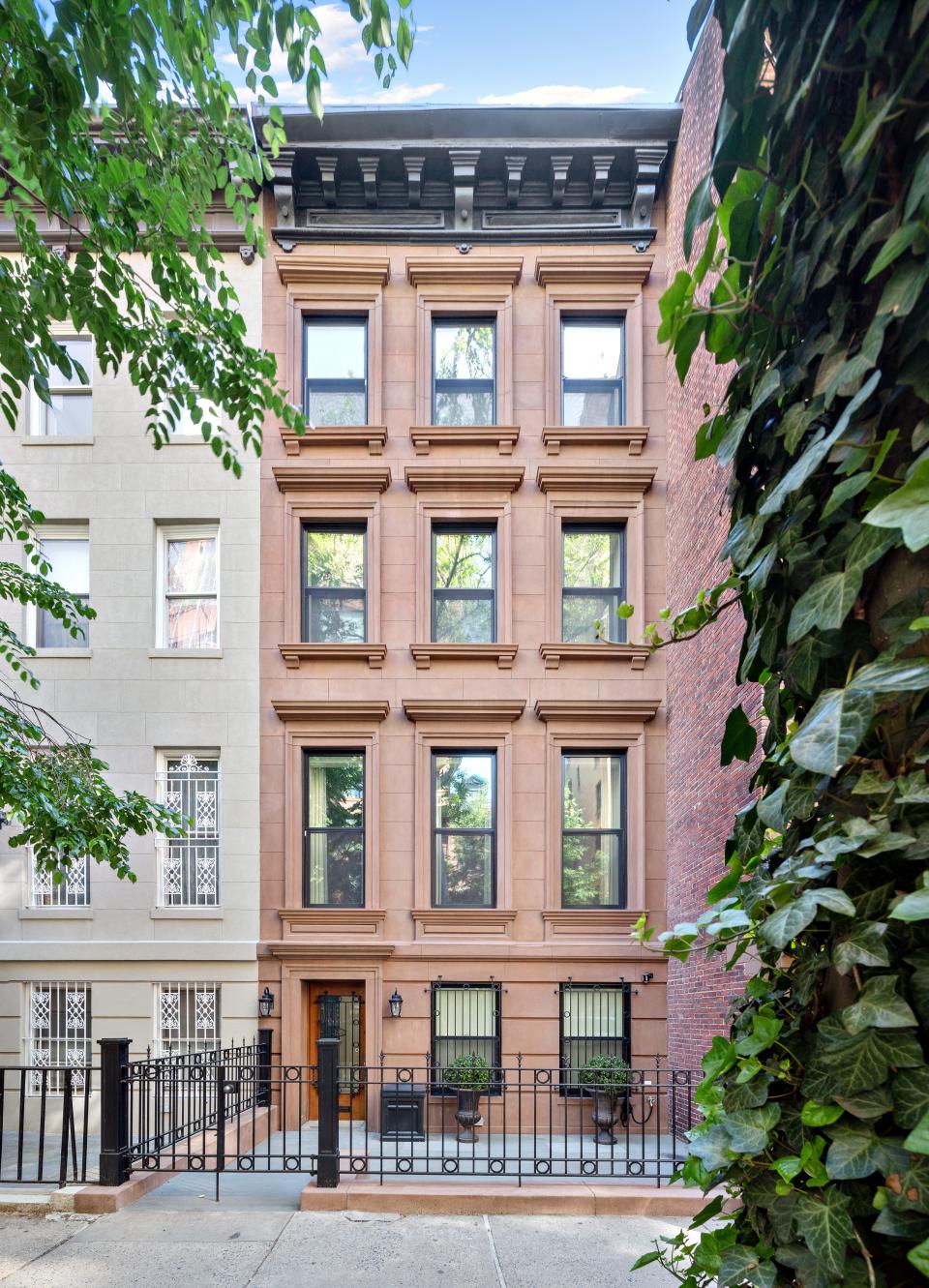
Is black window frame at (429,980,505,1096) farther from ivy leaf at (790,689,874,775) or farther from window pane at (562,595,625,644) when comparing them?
ivy leaf at (790,689,874,775)

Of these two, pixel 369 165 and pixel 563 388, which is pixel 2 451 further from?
pixel 563 388

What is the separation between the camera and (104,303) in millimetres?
5566

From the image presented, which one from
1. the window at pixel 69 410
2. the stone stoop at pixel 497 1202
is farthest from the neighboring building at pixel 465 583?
the stone stoop at pixel 497 1202

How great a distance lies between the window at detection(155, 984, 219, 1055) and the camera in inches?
492

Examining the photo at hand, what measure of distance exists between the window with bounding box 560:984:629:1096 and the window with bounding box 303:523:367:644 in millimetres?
5826

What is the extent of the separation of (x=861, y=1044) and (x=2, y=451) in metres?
14.7

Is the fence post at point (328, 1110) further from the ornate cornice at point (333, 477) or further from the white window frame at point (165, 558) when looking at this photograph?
the ornate cornice at point (333, 477)

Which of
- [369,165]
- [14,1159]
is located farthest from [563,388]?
Result: [14,1159]

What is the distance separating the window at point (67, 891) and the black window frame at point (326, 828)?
3.04 metres

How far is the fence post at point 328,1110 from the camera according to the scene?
8.19m

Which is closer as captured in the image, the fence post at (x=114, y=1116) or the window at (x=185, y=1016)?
the fence post at (x=114, y=1116)

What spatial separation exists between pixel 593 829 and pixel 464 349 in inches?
289

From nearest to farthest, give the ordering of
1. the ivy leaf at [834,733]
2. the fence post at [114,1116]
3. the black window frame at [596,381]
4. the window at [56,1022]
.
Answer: the ivy leaf at [834,733] < the fence post at [114,1116] < the window at [56,1022] < the black window frame at [596,381]

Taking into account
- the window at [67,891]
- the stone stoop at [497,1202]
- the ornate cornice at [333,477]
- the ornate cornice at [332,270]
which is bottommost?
the stone stoop at [497,1202]
